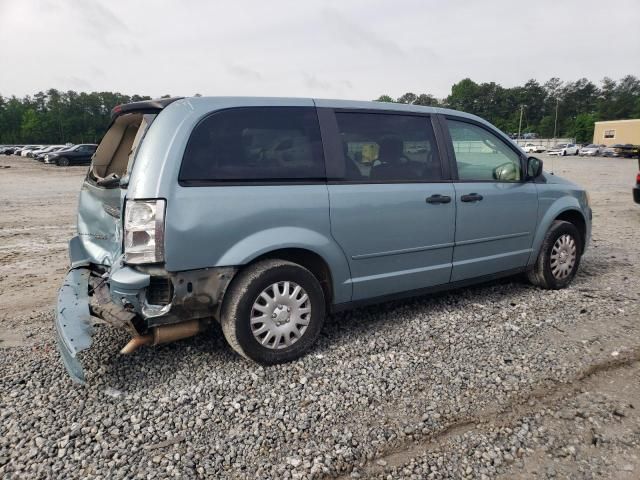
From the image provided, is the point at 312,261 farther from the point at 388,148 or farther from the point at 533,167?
the point at 533,167

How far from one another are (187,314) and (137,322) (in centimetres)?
31

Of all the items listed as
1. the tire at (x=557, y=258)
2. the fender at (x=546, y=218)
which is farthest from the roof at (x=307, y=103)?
the tire at (x=557, y=258)

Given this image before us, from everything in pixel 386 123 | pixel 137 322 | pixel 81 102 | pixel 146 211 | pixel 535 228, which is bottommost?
pixel 137 322

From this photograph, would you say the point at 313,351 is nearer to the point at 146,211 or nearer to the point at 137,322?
the point at 137,322

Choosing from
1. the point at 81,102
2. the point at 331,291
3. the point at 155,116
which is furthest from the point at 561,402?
the point at 81,102

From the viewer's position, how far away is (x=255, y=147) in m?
3.40

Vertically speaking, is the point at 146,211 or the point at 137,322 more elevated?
the point at 146,211

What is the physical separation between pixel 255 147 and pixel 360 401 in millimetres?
1820

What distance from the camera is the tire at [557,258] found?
16.7 ft

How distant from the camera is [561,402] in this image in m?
3.06

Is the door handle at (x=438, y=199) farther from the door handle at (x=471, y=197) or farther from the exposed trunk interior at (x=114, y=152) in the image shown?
the exposed trunk interior at (x=114, y=152)

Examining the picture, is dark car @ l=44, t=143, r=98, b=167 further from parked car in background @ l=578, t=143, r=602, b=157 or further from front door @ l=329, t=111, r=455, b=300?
parked car in background @ l=578, t=143, r=602, b=157

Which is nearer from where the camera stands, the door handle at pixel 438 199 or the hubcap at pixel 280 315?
the hubcap at pixel 280 315

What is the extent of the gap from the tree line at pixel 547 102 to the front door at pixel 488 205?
4172 inches
